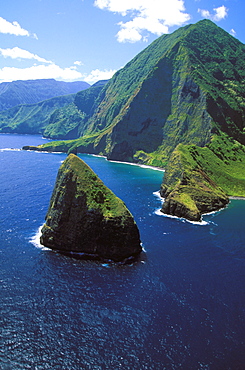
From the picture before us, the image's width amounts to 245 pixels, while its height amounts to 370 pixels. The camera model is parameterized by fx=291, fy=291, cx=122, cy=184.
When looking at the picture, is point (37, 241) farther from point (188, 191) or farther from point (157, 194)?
point (157, 194)

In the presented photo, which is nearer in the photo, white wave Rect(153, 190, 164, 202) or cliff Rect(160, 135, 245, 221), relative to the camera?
cliff Rect(160, 135, 245, 221)

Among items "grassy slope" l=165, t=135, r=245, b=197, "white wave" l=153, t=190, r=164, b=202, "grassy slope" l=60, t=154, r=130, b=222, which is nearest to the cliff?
"grassy slope" l=165, t=135, r=245, b=197

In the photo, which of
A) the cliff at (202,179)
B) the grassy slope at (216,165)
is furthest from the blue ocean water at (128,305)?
the grassy slope at (216,165)

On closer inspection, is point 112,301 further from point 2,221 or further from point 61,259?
point 2,221

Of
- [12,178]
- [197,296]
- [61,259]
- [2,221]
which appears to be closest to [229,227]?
[197,296]

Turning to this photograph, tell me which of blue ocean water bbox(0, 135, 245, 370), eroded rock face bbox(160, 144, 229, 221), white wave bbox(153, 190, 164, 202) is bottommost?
blue ocean water bbox(0, 135, 245, 370)

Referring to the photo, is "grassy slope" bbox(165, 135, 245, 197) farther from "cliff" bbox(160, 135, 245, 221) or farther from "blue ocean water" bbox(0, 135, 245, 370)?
"blue ocean water" bbox(0, 135, 245, 370)

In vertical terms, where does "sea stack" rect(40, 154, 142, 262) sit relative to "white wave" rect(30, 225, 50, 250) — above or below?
above
